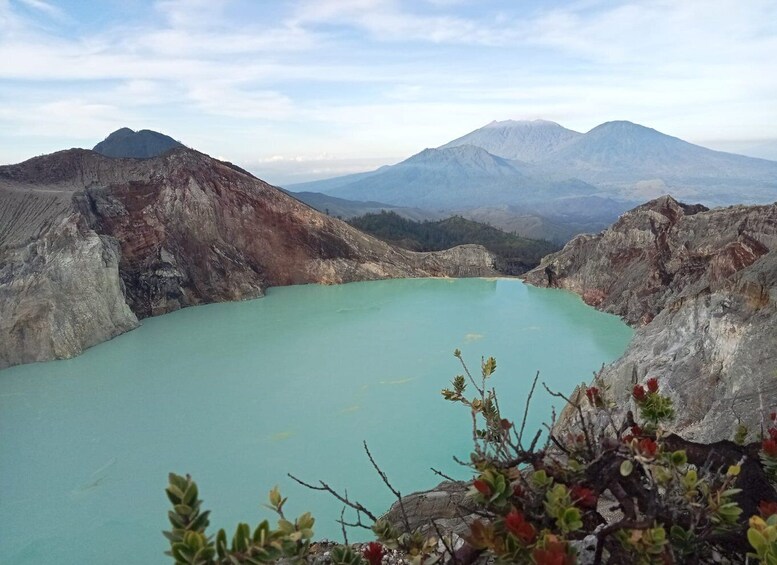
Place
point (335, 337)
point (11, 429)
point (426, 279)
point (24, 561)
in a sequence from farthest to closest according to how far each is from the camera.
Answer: point (426, 279) < point (335, 337) < point (11, 429) < point (24, 561)

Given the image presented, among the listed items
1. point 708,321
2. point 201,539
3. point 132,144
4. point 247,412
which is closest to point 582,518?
point 201,539

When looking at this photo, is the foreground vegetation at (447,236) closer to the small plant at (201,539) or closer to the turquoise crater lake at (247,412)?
the turquoise crater lake at (247,412)

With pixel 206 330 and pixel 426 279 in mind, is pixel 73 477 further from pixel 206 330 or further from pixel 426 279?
pixel 426 279

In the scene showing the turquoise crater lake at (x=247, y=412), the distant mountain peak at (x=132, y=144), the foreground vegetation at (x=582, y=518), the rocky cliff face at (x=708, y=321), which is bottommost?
the turquoise crater lake at (x=247, y=412)

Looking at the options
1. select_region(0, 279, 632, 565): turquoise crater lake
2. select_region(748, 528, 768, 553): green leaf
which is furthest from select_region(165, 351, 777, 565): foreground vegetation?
select_region(0, 279, 632, 565): turquoise crater lake

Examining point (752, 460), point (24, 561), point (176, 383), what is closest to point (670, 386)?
point (752, 460)

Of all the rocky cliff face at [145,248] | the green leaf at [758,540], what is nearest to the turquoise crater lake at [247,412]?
the rocky cliff face at [145,248]
